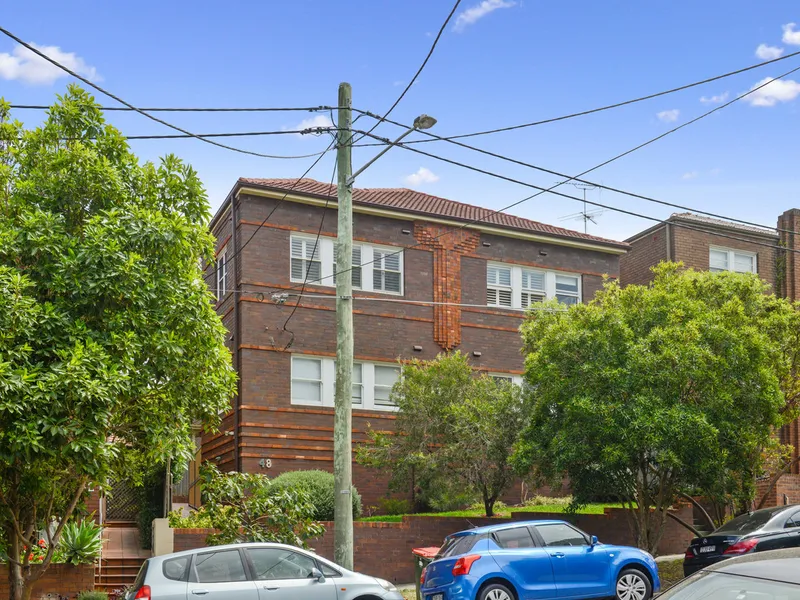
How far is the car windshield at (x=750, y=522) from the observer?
18.0m

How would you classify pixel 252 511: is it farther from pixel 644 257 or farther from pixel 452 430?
pixel 644 257

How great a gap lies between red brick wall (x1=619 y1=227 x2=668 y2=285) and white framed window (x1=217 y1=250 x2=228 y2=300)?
14.3 m

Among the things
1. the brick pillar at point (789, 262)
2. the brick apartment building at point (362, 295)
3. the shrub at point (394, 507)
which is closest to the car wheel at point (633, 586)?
the shrub at point (394, 507)

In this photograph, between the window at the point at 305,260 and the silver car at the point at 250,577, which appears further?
the window at the point at 305,260

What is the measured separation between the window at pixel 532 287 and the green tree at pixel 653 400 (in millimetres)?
8841

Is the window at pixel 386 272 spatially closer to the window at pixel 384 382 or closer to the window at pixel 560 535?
the window at pixel 384 382

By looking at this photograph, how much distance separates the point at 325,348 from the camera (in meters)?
27.5

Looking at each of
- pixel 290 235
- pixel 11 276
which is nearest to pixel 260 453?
pixel 290 235

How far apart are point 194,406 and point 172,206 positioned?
9.67ft

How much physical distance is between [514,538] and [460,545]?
2.84 ft

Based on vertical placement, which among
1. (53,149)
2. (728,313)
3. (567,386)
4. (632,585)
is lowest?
(632,585)

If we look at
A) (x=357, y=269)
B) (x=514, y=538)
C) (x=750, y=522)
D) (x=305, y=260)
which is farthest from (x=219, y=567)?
(x=357, y=269)

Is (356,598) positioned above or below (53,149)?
below

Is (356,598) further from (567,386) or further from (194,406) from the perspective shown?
(567,386)
